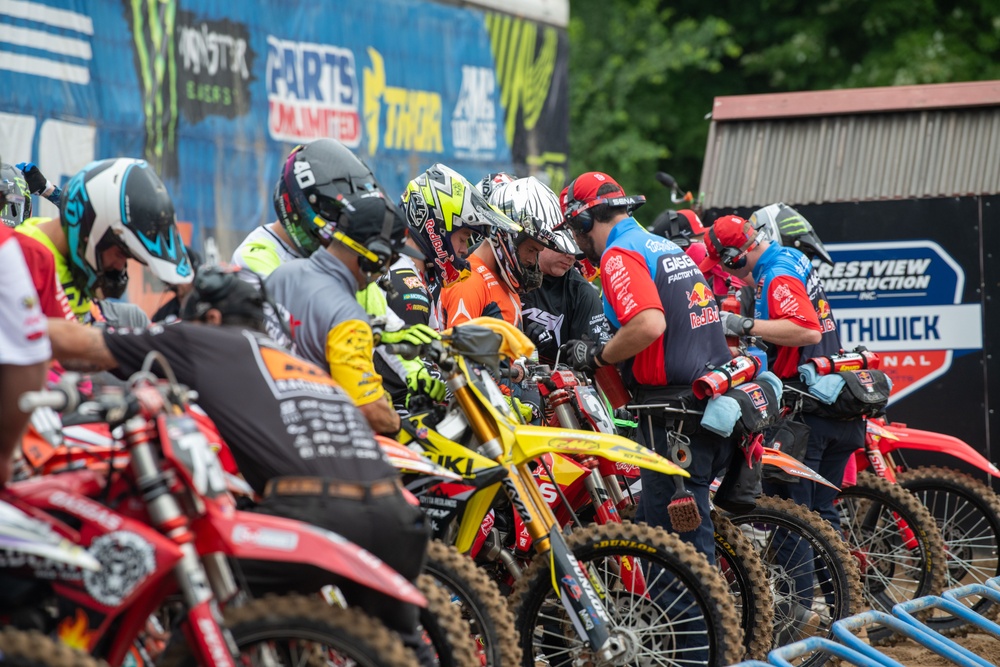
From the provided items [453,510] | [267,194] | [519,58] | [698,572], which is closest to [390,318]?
[453,510]

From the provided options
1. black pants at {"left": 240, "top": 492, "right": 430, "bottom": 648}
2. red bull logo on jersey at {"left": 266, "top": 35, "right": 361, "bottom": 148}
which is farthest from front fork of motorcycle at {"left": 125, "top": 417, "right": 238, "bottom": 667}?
red bull logo on jersey at {"left": 266, "top": 35, "right": 361, "bottom": 148}

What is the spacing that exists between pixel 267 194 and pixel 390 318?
6.10 meters

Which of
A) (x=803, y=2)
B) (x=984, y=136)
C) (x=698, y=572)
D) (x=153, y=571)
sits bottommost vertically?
(x=698, y=572)

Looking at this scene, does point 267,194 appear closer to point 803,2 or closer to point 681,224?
point 681,224

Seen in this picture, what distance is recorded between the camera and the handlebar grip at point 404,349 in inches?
185

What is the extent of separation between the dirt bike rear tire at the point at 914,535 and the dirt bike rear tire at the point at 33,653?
18.3 feet

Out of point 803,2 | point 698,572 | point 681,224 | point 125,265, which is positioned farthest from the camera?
point 803,2

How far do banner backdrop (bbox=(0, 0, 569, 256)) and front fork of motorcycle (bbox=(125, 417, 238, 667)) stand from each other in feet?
18.8

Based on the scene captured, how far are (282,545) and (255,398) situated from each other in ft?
1.72

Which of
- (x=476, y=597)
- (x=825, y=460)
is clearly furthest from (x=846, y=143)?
(x=476, y=597)

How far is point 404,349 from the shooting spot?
471 cm

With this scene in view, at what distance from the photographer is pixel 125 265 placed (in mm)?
4645

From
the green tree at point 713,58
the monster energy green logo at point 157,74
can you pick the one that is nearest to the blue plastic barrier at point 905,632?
the monster energy green logo at point 157,74

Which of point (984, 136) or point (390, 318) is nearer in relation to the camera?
point (390, 318)
